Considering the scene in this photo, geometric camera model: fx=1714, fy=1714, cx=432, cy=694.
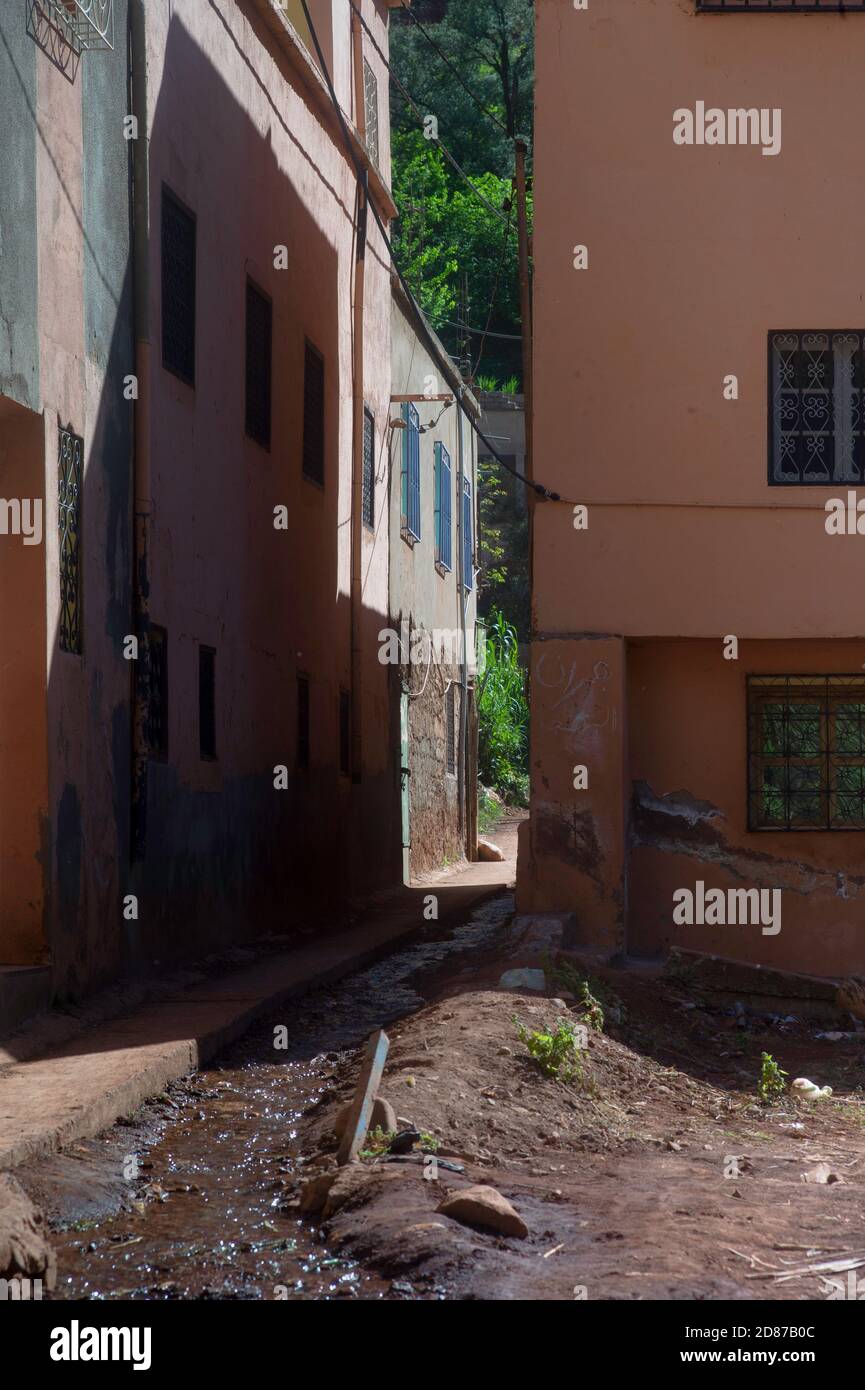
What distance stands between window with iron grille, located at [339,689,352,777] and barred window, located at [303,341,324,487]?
237cm

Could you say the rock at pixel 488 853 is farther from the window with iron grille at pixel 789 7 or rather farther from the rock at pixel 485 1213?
the rock at pixel 485 1213

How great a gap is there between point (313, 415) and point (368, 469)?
2608 millimetres

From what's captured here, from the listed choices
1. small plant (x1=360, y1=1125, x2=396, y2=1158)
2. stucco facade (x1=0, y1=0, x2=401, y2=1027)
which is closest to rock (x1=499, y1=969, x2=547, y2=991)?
stucco facade (x1=0, y1=0, x2=401, y2=1027)

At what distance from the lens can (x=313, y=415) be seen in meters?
15.9

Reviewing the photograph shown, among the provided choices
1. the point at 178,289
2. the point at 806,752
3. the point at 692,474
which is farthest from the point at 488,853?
the point at 178,289

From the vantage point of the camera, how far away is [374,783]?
1859cm

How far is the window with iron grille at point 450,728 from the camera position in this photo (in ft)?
79.7

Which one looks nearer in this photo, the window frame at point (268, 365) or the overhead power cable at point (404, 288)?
the overhead power cable at point (404, 288)

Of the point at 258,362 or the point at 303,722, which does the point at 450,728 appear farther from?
the point at 258,362

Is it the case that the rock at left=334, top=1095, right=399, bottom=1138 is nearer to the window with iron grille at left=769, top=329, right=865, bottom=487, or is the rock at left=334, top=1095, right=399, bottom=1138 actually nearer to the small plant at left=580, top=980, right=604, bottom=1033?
the small plant at left=580, top=980, right=604, bottom=1033

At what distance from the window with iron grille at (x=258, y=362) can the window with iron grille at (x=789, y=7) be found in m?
→ 4.08

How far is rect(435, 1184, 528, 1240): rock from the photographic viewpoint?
5.08 m

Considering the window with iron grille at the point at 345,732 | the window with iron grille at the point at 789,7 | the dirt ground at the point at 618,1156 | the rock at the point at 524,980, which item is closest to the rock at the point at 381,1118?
the dirt ground at the point at 618,1156
